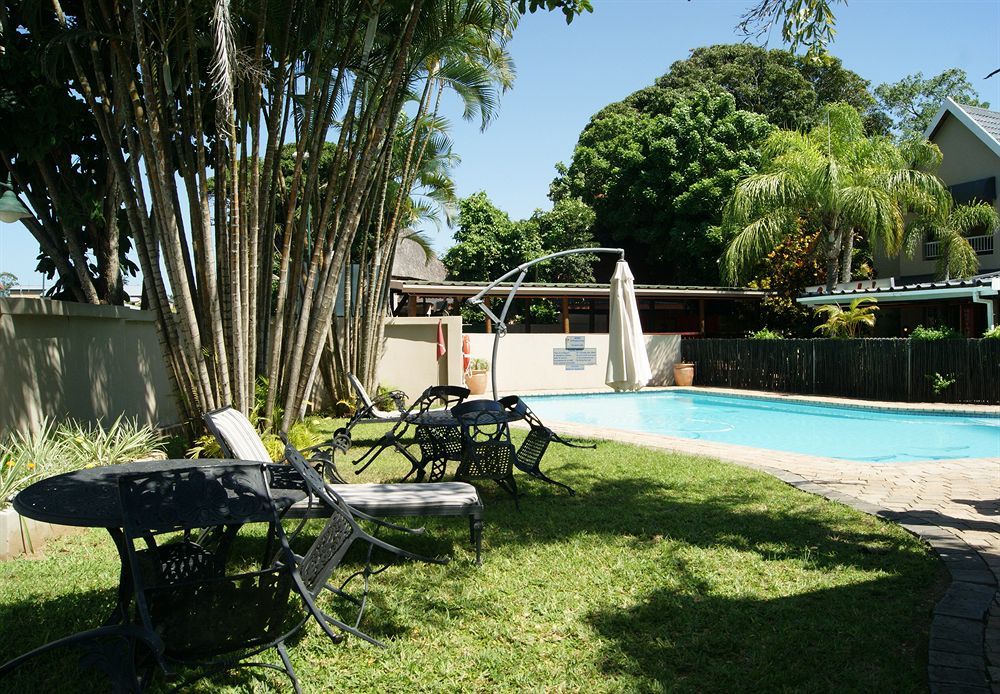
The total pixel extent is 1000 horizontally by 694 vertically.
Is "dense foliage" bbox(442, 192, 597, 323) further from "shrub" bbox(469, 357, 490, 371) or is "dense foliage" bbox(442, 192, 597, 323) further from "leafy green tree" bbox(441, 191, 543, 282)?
"shrub" bbox(469, 357, 490, 371)

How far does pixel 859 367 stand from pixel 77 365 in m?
16.3

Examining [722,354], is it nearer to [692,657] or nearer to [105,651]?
[692,657]

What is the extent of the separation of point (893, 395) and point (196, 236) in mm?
A: 15414

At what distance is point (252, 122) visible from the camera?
782 centimetres

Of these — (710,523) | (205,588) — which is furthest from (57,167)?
(710,523)

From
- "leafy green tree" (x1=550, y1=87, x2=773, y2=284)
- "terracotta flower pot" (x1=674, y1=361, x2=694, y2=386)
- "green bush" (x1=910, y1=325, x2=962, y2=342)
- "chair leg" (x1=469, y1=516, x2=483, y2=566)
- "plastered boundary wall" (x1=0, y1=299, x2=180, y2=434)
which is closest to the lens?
"chair leg" (x1=469, y1=516, x2=483, y2=566)

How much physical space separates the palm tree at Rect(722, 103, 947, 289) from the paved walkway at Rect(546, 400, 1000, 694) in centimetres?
1336

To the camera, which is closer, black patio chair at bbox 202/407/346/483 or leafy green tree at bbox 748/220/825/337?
black patio chair at bbox 202/407/346/483

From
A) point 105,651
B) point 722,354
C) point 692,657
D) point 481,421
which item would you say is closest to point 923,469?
point 481,421

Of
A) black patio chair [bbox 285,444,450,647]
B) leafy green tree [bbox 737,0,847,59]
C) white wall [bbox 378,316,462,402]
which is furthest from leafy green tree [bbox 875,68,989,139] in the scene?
black patio chair [bbox 285,444,450,647]

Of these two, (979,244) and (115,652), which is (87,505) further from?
(979,244)

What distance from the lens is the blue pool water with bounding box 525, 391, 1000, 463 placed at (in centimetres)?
1207

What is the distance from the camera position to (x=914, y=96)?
122 feet

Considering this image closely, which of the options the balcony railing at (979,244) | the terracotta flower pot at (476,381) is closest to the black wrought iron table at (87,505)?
the terracotta flower pot at (476,381)
